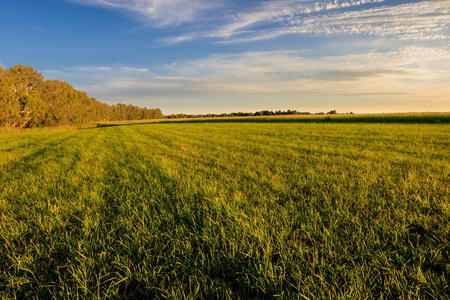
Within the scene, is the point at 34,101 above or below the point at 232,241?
above

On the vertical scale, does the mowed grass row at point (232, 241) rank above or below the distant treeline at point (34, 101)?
below

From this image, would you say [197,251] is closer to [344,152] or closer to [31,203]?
[31,203]

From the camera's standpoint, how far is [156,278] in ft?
5.10

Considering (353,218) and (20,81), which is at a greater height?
Result: (20,81)

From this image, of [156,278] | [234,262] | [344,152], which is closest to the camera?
[156,278]

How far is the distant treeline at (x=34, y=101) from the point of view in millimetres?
42625

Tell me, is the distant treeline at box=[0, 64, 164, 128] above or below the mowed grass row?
above

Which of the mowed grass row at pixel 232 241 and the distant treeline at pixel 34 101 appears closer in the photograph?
the mowed grass row at pixel 232 241

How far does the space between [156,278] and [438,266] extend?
245 cm

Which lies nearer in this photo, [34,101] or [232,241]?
[232,241]

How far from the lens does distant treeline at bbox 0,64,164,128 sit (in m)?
42.6

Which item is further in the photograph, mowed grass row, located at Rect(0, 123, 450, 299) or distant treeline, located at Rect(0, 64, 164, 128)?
distant treeline, located at Rect(0, 64, 164, 128)

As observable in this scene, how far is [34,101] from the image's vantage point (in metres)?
49.0

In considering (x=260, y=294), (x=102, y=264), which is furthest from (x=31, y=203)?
(x=260, y=294)
